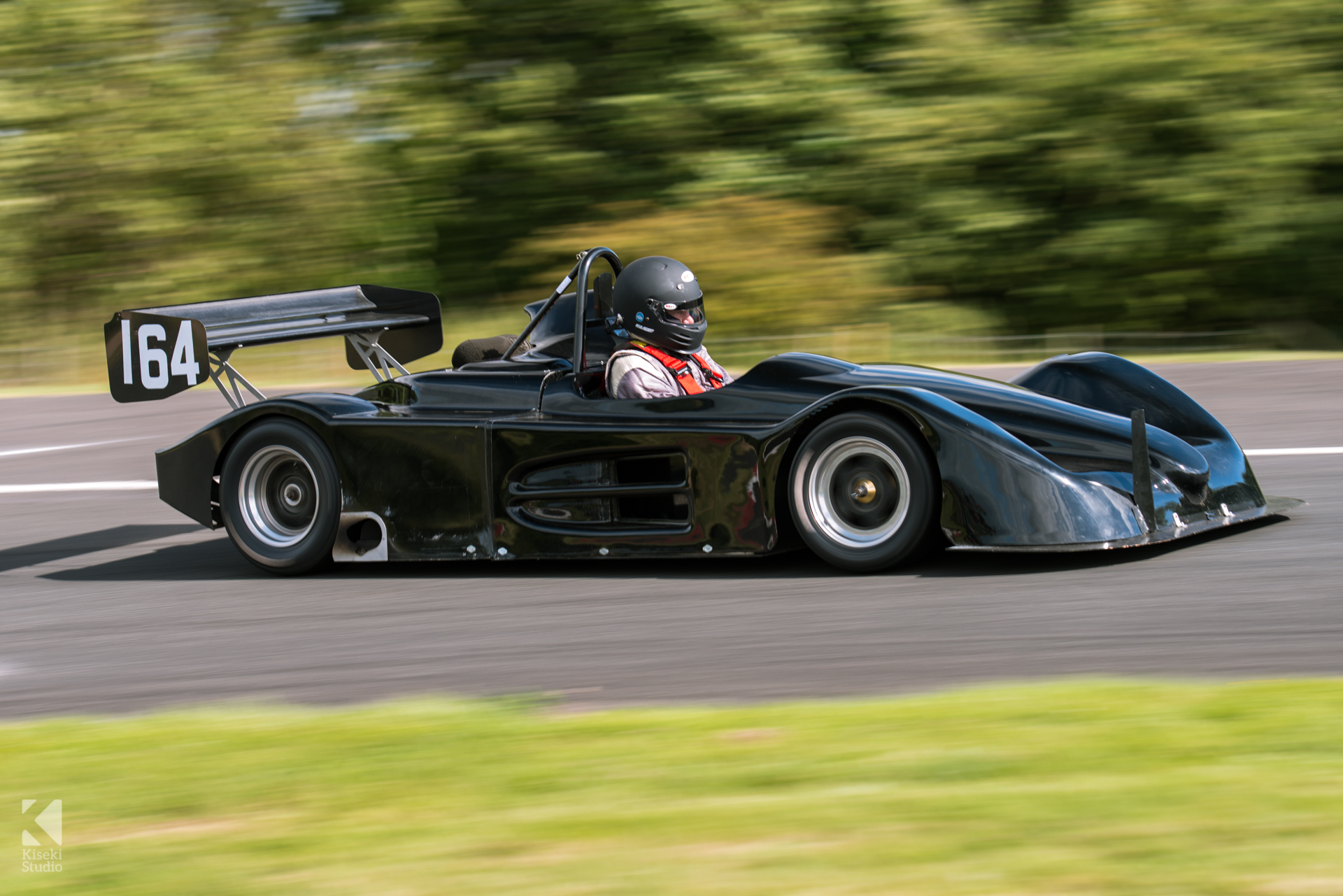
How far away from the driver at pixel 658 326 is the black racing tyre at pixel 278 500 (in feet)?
4.53

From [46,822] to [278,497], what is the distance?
10.9 ft

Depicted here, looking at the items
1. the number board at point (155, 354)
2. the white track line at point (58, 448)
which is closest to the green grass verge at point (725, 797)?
the number board at point (155, 354)

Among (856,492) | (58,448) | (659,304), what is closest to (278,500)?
(659,304)

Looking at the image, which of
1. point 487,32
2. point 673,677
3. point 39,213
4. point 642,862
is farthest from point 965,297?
point 642,862

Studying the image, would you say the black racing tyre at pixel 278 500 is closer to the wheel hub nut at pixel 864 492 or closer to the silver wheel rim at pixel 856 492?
the silver wheel rim at pixel 856 492

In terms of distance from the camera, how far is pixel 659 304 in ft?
20.2

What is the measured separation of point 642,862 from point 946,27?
23173 mm

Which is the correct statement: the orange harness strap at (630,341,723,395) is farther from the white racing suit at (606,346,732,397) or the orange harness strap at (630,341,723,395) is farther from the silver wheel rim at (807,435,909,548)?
the silver wheel rim at (807,435,909,548)

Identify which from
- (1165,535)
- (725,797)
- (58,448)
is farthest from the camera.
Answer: (58,448)

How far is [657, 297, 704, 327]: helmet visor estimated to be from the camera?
6152 mm

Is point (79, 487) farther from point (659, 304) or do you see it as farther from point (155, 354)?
point (659, 304)

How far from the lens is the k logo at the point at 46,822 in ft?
10.5

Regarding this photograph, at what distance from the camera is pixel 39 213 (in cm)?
2778

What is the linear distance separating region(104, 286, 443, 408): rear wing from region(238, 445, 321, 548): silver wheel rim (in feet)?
1.40
